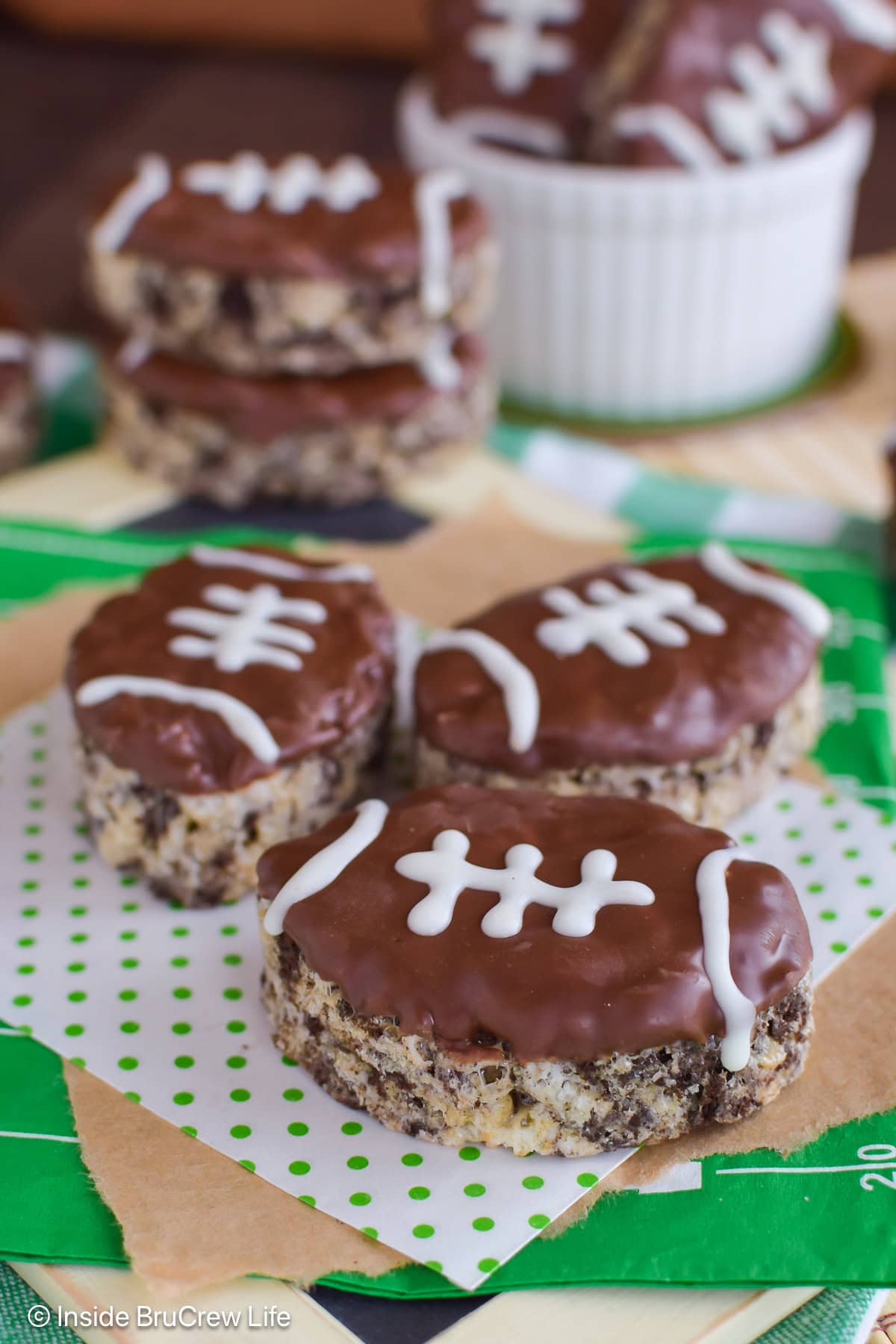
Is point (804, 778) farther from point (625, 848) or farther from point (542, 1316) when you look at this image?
point (542, 1316)

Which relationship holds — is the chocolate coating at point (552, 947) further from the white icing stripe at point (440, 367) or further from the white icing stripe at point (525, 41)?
the white icing stripe at point (525, 41)

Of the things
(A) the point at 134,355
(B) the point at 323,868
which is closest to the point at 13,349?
(A) the point at 134,355

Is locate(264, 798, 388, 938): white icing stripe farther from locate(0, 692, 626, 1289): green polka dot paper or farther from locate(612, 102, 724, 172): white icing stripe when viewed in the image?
locate(612, 102, 724, 172): white icing stripe

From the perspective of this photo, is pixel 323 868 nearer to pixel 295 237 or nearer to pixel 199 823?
pixel 199 823

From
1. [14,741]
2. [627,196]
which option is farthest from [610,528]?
[14,741]

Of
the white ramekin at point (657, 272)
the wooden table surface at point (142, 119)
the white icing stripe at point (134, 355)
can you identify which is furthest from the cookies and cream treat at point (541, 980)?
the wooden table surface at point (142, 119)

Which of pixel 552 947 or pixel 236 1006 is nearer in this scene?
pixel 552 947
